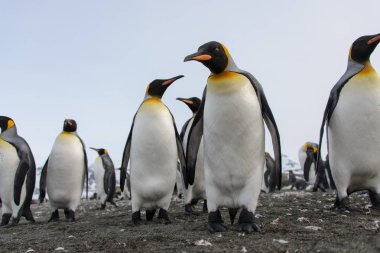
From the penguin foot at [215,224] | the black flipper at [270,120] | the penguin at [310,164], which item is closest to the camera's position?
the penguin foot at [215,224]

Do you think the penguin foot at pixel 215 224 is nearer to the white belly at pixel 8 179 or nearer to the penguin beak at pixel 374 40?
the penguin beak at pixel 374 40

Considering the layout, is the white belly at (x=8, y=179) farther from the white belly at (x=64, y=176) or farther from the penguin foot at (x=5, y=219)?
the white belly at (x=64, y=176)

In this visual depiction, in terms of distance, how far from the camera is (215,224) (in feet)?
13.3

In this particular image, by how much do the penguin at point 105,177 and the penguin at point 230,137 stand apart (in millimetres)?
7760

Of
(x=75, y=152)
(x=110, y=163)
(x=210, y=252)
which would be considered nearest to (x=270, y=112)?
(x=210, y=252)

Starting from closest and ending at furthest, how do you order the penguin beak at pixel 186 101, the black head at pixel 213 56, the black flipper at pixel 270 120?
the black head at pixel 213 56 < the black flipper at pixel 270 120 < the penguin beak at pixel 186 101

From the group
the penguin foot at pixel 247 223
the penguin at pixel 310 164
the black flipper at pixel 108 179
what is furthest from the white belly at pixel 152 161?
the penguin at pixel 310 164

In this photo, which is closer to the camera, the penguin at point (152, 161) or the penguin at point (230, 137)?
the penguin at point (230, 137)

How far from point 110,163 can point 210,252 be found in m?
10.5

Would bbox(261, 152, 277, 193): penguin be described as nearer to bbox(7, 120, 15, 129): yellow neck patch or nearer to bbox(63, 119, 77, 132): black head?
bbox(63, 119, 77, 132): black head

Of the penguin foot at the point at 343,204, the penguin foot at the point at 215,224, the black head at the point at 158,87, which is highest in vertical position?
the black head at the point at 158,87

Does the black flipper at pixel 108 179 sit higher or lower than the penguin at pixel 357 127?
lower

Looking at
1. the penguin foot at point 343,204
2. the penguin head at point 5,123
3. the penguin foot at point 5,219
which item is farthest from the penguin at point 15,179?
the penguin foot at point 343,204

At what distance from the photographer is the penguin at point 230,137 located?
4051 millimetres
